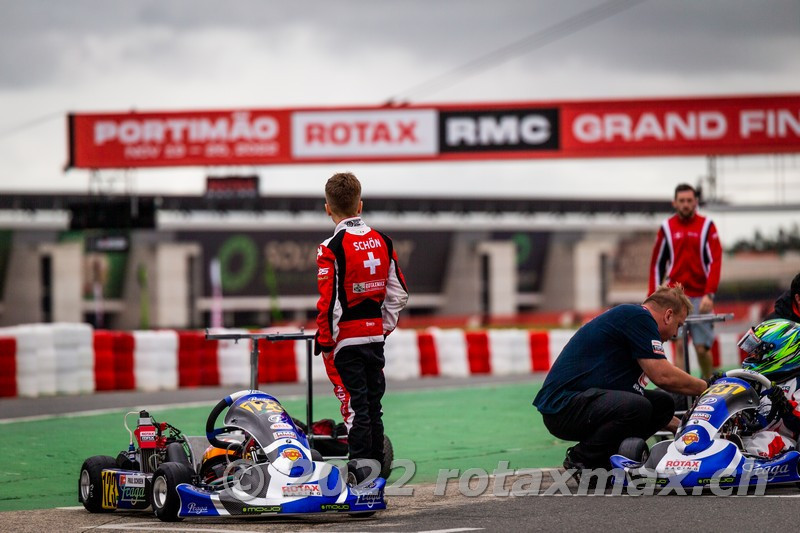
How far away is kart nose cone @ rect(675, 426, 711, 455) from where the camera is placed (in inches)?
275

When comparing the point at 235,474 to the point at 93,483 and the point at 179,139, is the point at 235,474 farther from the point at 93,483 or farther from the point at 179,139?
the point at 179,139

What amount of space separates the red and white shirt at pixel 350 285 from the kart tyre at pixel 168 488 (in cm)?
99

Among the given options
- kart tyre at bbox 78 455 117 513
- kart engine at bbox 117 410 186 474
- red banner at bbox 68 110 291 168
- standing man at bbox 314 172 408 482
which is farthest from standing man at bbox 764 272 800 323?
red banner at bbox 68 110 291 168

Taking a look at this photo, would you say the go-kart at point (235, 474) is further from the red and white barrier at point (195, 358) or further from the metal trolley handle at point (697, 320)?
the red and white barrier at point (195, 358)

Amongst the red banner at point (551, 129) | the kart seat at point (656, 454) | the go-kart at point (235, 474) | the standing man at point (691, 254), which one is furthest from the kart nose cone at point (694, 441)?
the red banner at point (551, 129)

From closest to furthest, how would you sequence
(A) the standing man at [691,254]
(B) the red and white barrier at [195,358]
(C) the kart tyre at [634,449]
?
(C) the kart tyre at [634,449]
(A) the standing man at [691,254]
(B) the red and white barrier at [195,358]

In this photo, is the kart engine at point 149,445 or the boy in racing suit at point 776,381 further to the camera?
the boy in racing suit at point 776,381

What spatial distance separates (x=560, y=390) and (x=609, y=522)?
1.55m

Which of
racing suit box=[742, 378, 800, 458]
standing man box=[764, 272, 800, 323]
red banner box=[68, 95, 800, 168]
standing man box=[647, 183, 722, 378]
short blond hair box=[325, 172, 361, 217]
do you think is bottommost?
racing suit box=[742, 378, 800, 458]

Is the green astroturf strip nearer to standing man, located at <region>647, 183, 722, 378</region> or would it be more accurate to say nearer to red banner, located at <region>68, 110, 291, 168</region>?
standing man, located at <region>647, 183, 722, 378</region>

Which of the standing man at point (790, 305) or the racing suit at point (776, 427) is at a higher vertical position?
the standing man at point (790, 305)

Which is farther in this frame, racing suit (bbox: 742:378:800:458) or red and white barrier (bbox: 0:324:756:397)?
red and white barrier (bbox: 0:324:756:397)

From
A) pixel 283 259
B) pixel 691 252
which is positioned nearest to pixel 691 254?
pixel 691 252

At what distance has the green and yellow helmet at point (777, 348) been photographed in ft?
25.1
